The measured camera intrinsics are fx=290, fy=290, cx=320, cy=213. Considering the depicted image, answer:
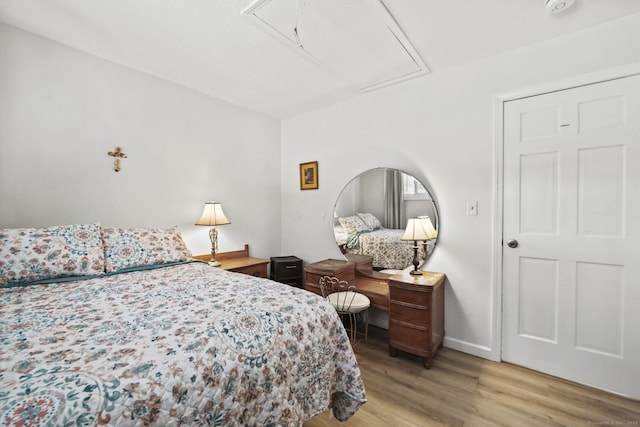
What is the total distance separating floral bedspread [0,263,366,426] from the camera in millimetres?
787

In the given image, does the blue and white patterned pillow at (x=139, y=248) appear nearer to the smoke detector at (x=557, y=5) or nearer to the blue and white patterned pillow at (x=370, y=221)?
the blue and white patterned pillow at (x=370, y=221)

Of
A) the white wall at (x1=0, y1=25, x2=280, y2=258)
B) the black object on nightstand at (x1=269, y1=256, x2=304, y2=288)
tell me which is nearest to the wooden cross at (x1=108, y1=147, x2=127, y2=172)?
the white wall at (x1=0, y1=25, x2=280, y2=258)

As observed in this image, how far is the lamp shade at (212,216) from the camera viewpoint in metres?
2.92

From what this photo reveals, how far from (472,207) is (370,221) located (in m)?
0.96

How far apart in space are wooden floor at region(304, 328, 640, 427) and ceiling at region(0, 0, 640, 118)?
245cm

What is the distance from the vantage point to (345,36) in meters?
2.09

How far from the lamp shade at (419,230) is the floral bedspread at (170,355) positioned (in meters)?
1.25

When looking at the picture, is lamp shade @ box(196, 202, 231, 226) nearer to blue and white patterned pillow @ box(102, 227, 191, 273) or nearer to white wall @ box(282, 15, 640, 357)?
blue and white patterned pillow @ box(102, 227, 191, 273)

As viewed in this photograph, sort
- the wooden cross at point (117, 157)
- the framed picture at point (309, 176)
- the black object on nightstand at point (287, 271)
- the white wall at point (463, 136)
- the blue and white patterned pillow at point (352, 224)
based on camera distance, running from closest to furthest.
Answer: the white wall at point (463, 136), the wooden cross at point (117, 157), the blue and white patterned pillow at point (352, 224), the black object on nightstand at point (287, 271), the framed picture at point (309, 176)

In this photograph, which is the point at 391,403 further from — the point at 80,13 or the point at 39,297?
the point at 80,13

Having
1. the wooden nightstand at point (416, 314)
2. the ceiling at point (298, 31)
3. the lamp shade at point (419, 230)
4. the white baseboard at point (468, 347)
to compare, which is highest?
the ceiling at point (298, 31)

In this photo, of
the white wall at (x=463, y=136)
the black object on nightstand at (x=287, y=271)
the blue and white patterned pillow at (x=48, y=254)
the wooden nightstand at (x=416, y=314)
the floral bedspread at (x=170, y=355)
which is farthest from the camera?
the black object on nightstand at (x=287, y=271)

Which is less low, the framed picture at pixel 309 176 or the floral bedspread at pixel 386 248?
the framed picture at pixel 309 176

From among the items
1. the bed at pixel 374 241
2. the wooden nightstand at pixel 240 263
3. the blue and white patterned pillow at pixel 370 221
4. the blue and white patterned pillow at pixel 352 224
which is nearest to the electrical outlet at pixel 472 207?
the bed at pixel 374 241
